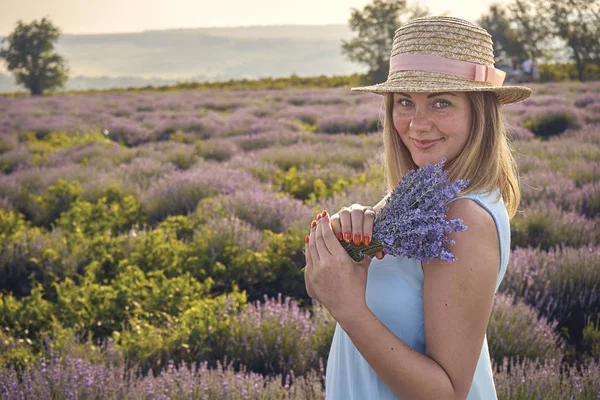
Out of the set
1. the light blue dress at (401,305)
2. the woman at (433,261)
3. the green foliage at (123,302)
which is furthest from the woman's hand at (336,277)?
the green foliage at (123,302)

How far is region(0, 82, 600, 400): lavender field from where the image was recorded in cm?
276

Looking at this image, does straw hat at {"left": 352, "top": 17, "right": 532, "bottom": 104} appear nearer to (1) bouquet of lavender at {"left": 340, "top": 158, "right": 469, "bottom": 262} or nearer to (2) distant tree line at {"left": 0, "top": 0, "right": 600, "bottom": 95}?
(1) bouquet of lavender at {"left": 340, "top": 158, "right": 469, "bottom": 262}

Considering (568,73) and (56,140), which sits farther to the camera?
(568,73)

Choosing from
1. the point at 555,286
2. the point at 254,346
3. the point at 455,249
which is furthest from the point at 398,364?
the point at 555,286

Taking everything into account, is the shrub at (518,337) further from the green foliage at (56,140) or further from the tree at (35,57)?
the tree at (35,57)

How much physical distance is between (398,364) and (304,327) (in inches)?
87.9

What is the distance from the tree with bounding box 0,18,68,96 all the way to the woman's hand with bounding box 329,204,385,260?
62.3 m

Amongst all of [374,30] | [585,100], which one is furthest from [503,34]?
[585,100]

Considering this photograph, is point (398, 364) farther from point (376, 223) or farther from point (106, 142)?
point (106, 142)

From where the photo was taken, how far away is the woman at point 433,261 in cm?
126

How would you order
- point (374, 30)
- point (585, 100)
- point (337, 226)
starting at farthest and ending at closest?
point (374, 30) < point (585, 100) < point (337, 226)

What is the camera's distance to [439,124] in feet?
5.05

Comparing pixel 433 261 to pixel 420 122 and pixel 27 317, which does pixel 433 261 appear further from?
pixel 27 317

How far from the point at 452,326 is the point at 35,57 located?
213ft
